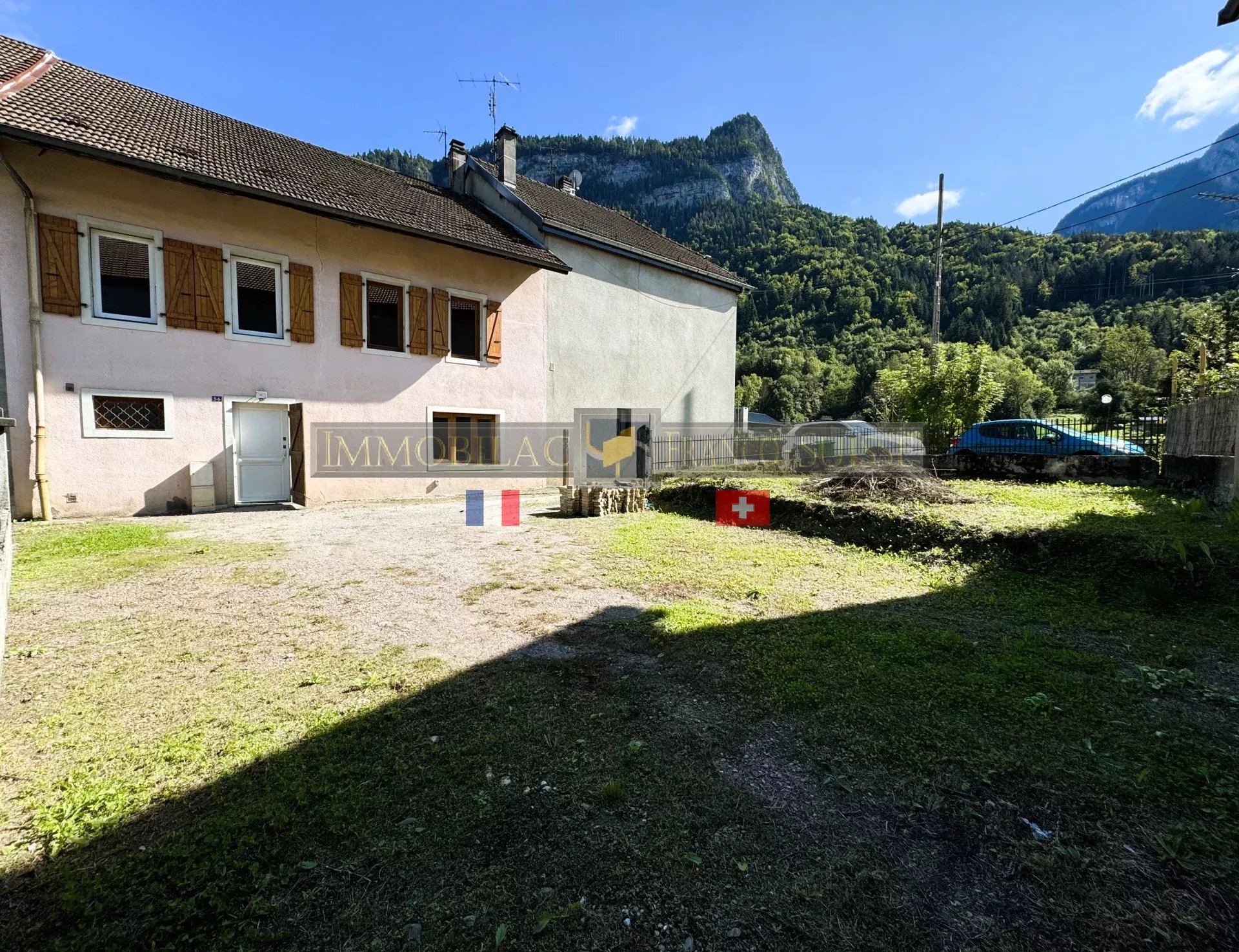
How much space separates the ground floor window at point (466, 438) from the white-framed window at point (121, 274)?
565cm

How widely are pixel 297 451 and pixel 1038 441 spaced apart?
55.5ft

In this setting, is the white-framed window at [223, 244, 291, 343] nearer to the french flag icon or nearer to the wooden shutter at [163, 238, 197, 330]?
the wooden shutter at [163, 238, 197, 330]

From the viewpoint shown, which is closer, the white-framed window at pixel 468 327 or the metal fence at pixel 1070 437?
the metal fence at pixel 1070 437

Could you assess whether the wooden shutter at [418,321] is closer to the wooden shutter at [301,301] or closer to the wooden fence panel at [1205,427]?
the wooden shutter at [301,301]

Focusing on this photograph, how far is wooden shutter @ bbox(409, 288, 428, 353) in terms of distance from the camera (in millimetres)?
13266

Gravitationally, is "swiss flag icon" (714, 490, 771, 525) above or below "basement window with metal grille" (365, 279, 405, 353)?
below

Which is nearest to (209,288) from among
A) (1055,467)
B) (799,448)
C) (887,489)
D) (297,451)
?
(297,451)

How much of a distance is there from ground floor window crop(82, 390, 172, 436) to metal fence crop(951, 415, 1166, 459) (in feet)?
57.4

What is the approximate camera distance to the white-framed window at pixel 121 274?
30.9 ft

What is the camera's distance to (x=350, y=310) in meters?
12.3

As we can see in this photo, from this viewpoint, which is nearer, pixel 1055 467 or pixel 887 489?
pixel 887 489

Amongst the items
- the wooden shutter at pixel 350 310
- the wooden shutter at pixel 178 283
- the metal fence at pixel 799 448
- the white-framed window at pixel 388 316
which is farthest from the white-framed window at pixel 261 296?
the metal fence at pixel 799 448

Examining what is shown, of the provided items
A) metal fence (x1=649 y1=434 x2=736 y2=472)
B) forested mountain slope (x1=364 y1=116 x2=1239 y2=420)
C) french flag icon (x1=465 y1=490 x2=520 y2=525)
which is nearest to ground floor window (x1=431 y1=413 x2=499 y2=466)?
french flag icon (x1=465 y1=490 x2=520 y2=525)

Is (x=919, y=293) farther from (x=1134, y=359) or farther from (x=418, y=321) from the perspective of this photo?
(x=418, y=321)
